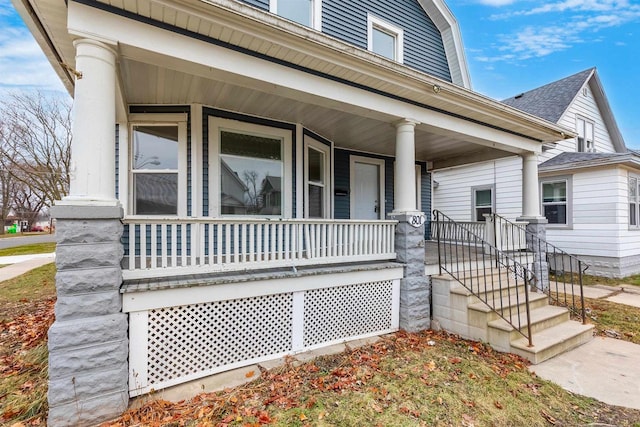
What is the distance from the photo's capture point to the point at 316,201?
20.5 ft

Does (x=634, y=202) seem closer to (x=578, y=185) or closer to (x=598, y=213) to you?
(x=598, y=213)

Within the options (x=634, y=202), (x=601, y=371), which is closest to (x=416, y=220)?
(x=601, y=371)

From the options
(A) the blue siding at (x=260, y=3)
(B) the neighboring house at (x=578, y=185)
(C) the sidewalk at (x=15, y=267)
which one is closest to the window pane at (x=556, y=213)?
(B) the neighboring house at (x=578, y=185)

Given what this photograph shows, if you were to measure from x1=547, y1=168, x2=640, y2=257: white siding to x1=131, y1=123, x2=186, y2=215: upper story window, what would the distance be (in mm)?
10300

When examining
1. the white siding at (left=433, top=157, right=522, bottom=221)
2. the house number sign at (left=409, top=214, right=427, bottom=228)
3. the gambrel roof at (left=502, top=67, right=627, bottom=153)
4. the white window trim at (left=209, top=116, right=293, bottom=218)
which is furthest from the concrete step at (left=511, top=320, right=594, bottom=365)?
the gambrel roof at (left=502, top=67, right=627, bottom=153)

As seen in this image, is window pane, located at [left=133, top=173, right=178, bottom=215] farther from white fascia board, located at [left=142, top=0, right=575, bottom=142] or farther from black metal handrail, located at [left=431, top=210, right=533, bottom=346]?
black metal handrail, located at [left=431, top=210, right=533, bottom=346]

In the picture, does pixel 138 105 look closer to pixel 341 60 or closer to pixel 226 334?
pixel 341 60

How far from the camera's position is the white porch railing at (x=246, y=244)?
10.0ft

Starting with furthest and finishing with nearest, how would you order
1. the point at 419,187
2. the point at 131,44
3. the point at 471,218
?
the point at 471,218 < the point at 419,187 < the point at 131,44

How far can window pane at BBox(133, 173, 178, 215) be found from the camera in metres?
4.54

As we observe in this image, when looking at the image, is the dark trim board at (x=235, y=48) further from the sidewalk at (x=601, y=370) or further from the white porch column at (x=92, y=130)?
the sidewalk at (x=601, y=370)

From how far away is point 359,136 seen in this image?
6.41 m

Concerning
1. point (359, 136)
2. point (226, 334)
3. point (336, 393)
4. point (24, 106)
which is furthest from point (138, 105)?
point (24, 106)

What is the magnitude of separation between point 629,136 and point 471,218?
158 ft
